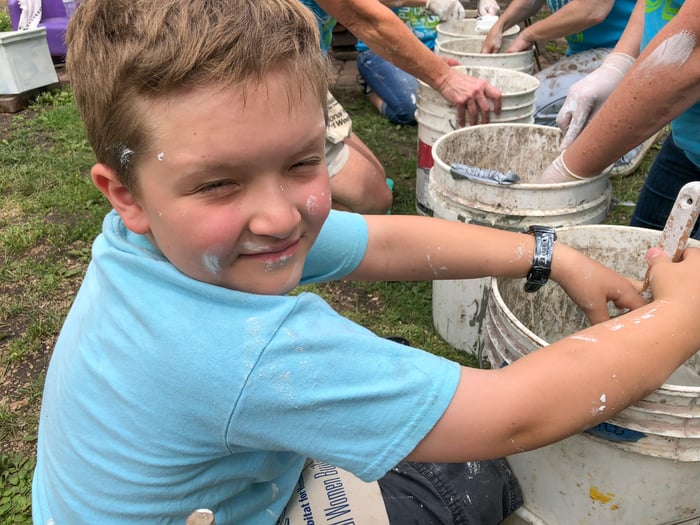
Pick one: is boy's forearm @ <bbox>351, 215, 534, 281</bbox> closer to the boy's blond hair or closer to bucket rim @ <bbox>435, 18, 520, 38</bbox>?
the boy's blond hair

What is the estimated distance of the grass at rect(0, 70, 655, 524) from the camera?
2184 mm

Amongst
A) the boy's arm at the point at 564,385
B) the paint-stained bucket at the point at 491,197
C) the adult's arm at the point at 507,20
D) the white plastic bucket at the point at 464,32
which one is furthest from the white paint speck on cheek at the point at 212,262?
the adult's arm at the point at 507,20

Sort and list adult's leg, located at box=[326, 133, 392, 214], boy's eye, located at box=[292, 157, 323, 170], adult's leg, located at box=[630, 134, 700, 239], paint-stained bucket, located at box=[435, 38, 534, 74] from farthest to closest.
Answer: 1. paint-stained bucket, located at box=[435, 38, 534, 74]
2. adult's leg, located at box=[326, 133, 392, 214]
3. adult's leg, located at box=[630, 134, 700, 239]
4. boy's eye, located at box=[292, 157, 323, 170]

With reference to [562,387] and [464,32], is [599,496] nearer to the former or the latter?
[562,387]

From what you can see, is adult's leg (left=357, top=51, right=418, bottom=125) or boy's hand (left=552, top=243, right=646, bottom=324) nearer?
boy's hand (left=552, top=243, right=646, bottom=324)

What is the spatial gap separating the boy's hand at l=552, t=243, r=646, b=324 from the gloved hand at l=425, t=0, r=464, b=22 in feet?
11.0

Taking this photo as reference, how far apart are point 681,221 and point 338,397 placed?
0.88 meters

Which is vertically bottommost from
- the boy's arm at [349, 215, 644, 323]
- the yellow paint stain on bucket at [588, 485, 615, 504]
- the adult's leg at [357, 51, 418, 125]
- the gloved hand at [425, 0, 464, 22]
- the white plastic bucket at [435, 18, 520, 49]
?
the adult's leg at [357, 51, 418, 125]

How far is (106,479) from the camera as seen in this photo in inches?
39.9

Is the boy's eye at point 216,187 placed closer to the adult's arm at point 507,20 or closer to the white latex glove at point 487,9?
the adult's arm at point 507,20

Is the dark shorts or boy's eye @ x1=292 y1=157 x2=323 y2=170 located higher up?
boy's eye @ x1=292 y1=157 x2=323 y2=170

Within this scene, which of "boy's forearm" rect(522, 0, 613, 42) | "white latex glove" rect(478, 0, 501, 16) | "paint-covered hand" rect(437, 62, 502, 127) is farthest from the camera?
"white latex glove" rect(478, 0, 501, 16)

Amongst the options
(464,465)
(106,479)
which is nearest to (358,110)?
(464,465)

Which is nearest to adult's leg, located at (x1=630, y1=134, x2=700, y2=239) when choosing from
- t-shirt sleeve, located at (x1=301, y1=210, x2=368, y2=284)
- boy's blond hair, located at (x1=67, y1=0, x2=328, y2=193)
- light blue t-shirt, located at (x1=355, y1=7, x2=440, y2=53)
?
t-shirt sleeve, located at (x1=301, y1=210, x2=368, y2=284)
